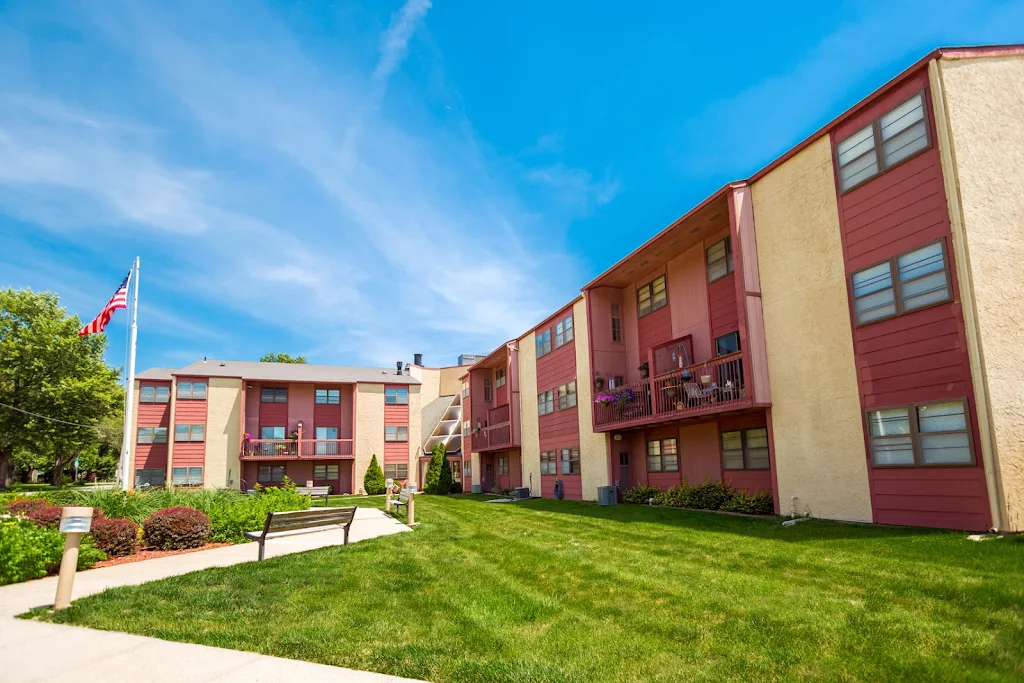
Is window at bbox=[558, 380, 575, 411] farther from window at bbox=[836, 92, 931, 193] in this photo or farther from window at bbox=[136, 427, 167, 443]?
window at bbox=[136, 427, 167, 443]

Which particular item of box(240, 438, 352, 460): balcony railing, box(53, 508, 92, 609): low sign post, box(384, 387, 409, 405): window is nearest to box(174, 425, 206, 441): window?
box(240, 438, 352, 460): balcony railing

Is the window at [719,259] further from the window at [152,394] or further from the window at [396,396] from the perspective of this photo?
the window at [152,394]

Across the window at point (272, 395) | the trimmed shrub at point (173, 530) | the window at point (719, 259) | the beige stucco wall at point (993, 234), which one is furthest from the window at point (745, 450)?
the window at point (272, 395)

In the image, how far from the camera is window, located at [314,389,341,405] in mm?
40969

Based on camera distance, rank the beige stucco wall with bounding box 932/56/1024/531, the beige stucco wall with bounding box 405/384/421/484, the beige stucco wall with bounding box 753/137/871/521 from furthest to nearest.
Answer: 1. the beige stucco wall with bounding box 405/384/421/484
2. the beige stucco wall with bounding box 753/137/871/521
3. the beige stucco wall with bounding box 932/56/1024/531

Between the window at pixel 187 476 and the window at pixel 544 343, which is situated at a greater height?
the window at pixel 544 343

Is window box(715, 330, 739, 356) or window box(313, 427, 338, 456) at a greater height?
window box(715, 330, 739, 356)

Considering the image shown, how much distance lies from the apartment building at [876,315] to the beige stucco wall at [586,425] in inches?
143

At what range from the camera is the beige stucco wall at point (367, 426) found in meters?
39.9

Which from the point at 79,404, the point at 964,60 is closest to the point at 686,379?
the point at 964,60

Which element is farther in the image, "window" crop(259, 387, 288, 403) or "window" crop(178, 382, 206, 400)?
"window" crop(259, 387, 288, 403)

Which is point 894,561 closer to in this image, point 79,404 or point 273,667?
point 273,667

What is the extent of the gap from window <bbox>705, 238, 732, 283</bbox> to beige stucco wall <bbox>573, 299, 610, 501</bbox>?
5680 millimetres

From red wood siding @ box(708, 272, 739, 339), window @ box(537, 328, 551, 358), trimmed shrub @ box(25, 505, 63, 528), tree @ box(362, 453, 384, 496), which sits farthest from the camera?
tree @ box(362, 453, 384, 496)
